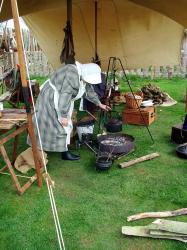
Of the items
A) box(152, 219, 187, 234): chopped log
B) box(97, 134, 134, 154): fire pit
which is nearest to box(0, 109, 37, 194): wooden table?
box(97, 134, 134, 154): fire pit

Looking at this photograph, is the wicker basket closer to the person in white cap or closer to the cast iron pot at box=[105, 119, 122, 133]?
the cast iron pot at box=[105, 119, 122, 133]

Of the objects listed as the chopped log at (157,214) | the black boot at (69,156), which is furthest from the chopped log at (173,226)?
the black boot at (69,156)

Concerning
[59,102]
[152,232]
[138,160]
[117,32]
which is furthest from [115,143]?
[117,32]

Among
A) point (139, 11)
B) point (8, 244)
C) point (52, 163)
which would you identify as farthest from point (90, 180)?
point (139, 11)

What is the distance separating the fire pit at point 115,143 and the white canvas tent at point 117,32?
3967 millimetres

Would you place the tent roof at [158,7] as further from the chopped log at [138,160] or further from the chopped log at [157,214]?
the chopped log at [157,214]

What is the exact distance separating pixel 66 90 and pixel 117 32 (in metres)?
4.77

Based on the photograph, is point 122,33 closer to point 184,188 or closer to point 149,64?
point 149,64

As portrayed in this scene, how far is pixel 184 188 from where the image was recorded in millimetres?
3801

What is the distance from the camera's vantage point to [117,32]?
845 cm

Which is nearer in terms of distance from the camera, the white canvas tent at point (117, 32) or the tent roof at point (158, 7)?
the tent roof at point (158, 7)

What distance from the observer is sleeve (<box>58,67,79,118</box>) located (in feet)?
13.7

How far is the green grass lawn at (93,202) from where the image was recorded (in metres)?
2.92

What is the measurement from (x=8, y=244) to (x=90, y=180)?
4.66ft
